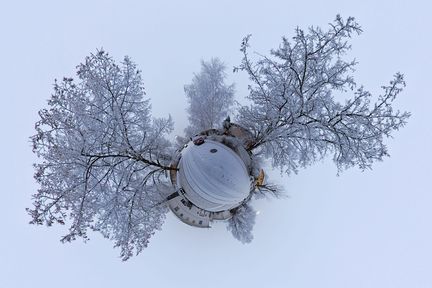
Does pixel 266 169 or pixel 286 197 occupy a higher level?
pixel 266 169

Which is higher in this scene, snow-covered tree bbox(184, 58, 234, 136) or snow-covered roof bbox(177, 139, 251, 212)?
snow-covered tree bbox(184, 58, 234, 136)

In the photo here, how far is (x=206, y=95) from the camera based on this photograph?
12.8m

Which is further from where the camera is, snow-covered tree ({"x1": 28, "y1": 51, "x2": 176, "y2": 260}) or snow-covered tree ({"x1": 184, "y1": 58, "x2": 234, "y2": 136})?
A: snow-covered tree ({"x1": 184, "y1": 58, "x2": 234, "y2": 136})

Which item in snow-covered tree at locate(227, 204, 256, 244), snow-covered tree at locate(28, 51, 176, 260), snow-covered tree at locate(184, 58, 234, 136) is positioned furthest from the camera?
snow-covered tree at locate(184, 58, 234, 136)

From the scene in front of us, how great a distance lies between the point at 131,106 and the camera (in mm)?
9531

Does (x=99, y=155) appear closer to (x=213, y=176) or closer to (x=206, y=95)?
(x=213, y=176)

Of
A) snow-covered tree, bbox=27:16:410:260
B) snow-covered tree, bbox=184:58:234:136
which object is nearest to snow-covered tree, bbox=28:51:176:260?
snow-covered tree, bbox=27:16:410:260

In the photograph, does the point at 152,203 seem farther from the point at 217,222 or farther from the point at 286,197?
the point at 286,197

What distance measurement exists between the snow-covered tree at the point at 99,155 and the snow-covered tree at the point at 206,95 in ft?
9.80

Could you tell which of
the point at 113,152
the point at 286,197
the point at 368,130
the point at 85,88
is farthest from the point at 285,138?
the point at 85,88

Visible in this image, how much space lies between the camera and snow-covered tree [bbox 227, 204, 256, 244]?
39.9 feet

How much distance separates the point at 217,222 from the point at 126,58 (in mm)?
6576

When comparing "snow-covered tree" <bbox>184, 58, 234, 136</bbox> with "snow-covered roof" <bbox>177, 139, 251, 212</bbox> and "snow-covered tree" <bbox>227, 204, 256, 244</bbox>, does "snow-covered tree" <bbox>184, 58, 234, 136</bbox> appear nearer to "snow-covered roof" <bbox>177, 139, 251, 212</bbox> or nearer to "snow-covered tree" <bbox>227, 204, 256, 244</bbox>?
"snow-covered roof" <bbox>177, 139, 251, 212</bbox>

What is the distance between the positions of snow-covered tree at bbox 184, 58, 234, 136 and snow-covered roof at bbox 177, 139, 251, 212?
7.94ft
